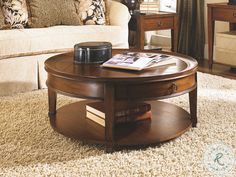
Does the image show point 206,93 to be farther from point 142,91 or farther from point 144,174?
point 144,174

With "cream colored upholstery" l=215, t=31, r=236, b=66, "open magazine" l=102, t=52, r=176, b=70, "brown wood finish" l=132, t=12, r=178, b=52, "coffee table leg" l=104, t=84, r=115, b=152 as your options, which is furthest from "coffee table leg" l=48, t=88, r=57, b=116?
"cream colored upholstery" l=215, t=31, r=236, b=66

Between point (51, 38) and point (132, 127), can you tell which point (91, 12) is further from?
point (132, 127)

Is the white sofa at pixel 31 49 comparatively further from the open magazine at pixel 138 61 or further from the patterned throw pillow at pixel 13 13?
the open magazine at pixel 138 61

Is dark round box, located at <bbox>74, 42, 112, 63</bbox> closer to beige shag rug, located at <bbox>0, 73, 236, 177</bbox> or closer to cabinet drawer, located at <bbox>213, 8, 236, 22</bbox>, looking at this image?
beige shag rug, located at <bbox>0, 73, 236, 177</bbox>

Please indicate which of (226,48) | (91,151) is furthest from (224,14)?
A: (91,151)

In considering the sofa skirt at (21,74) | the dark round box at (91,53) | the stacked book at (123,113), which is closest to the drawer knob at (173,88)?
the stacked book at (123,113)

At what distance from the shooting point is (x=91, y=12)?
4.24 meters

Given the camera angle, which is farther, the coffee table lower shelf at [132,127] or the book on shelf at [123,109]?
the book on shelf at [123,109]

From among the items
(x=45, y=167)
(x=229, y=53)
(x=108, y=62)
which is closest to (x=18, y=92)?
(x=108, y=62)

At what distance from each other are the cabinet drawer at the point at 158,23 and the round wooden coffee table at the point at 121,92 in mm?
2006

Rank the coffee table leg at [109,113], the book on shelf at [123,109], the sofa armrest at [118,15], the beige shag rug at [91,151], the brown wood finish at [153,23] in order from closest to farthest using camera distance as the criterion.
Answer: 1. the beige shag rug at [91,151]
2. the coffee table leg at [109,113]
3. the book on shelf at [123,109]
4. the sofa armrest at [118,15]
5. the brown wood finish at [153,23]

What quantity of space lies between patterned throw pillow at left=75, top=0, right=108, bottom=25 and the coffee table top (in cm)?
168

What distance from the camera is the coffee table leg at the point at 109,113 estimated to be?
220 centimetres

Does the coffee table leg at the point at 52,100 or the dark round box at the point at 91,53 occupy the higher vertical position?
the dark round box at the point at 91,53
